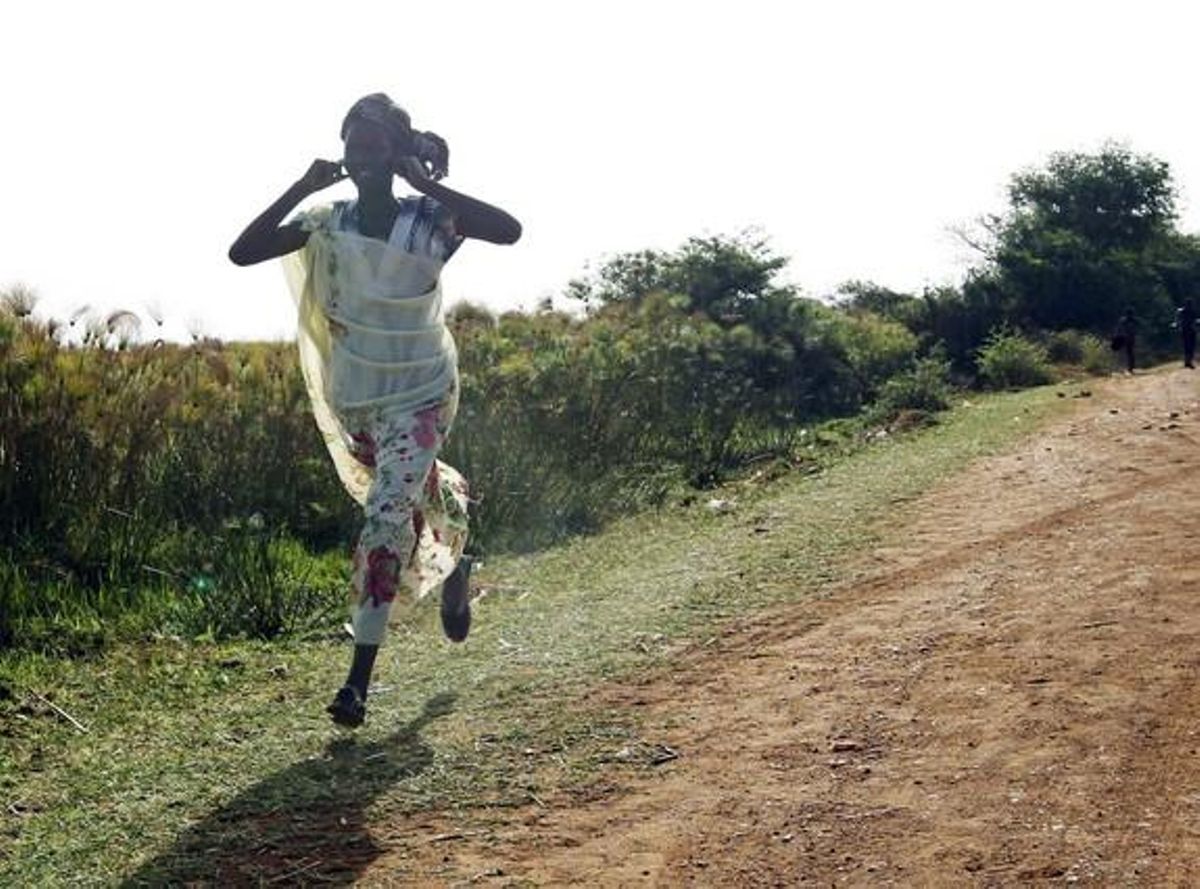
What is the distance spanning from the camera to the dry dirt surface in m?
2.96

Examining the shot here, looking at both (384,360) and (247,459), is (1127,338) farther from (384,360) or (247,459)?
(384,360)

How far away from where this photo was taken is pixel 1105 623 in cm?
450

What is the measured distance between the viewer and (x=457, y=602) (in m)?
4.76

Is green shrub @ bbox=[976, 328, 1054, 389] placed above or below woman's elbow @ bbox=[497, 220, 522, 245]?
below

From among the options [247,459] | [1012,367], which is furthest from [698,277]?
[247,459]

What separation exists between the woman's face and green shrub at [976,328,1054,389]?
49.3 feet

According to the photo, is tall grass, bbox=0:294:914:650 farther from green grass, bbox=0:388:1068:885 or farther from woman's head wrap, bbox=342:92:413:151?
woman's head wrap, bbox=342:92:413:151

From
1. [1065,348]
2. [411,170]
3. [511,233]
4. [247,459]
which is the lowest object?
[247,459]

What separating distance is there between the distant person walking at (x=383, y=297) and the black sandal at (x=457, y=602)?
1.09 feet

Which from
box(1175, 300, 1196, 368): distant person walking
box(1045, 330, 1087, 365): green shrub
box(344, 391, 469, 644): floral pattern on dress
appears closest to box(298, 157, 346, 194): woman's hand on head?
box(344, 391, 469, 644): floral pattern on dress

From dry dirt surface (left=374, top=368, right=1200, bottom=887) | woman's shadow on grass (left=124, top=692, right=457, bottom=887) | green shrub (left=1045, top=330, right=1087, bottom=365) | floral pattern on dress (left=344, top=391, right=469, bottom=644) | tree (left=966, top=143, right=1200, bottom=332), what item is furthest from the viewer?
tree (left=966, top=143, right=1200, bottom=332)

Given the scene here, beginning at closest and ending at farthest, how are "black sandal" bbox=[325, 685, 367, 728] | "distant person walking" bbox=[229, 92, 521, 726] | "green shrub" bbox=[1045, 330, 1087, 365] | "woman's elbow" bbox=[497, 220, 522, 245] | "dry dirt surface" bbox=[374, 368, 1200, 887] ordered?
"dry dirt surface" bbox=[374, 368, 1200, 887], "black sandal" bbox=[325, 685, 367, 728], "distant person walking" bbox=[229, 92, 521, 726], "woman's elbow" bbox=[497, 220, 522, 245], "green shrub" bbox=[1045, 330, 1087, 365]

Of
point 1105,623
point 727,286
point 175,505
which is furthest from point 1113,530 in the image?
point 727,286

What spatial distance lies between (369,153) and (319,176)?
0.23m
